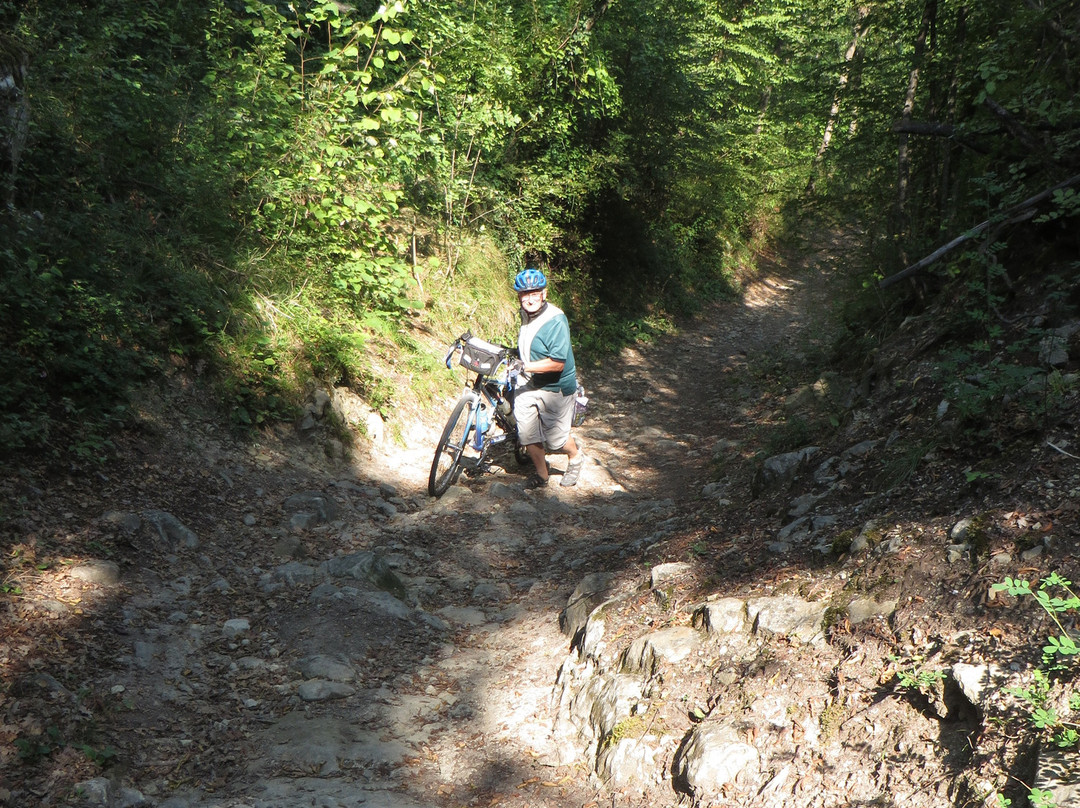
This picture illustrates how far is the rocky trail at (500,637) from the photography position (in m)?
3.12

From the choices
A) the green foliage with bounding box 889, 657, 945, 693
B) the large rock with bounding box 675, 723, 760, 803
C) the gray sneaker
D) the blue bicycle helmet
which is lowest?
the gray sneaker

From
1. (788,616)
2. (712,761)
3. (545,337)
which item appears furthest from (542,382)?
(712,761)

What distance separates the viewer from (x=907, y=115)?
7.79 m

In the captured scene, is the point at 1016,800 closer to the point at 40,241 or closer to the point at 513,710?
the point at 513,710

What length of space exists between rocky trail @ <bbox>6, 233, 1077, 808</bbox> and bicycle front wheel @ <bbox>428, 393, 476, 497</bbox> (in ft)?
1.22

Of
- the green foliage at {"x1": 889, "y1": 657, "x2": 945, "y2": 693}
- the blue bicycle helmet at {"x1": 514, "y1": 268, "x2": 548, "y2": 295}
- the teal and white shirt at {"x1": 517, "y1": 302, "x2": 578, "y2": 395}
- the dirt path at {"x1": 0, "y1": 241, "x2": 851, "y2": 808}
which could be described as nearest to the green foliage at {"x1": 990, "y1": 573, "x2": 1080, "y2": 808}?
the green foliage at {"x1": 889, "y1": 657, "x2": 945, "y2": 693}

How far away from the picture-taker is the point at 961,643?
309 centimetres

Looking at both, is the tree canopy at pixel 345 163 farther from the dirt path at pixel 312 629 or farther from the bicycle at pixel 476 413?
the bicycle at pixel 476 413

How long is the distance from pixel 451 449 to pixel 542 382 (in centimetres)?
112

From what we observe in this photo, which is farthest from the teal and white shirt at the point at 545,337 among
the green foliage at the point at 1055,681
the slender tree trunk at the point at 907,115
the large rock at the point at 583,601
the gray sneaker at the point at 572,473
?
the green foliage at the point at 1055,681

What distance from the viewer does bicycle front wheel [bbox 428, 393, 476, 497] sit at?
698 cm

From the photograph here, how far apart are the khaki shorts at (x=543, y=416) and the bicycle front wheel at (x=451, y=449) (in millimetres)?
463

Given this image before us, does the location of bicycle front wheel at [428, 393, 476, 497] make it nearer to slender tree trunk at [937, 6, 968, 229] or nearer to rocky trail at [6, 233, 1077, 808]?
rocky trail at [6, 233, 1077, 808]

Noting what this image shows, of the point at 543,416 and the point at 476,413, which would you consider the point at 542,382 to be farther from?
the point at 476,413
